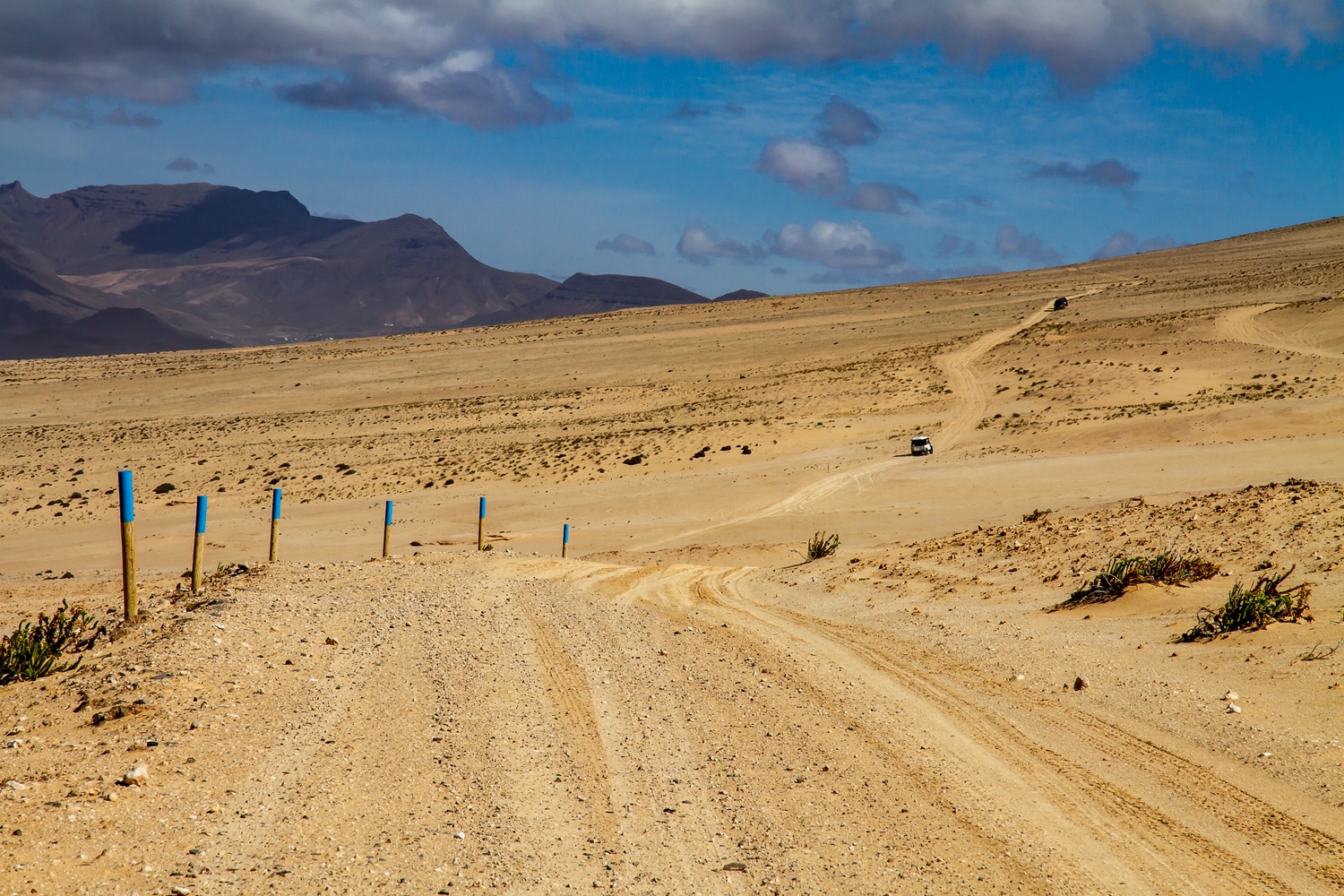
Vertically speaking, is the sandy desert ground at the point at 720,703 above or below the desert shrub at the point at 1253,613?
below

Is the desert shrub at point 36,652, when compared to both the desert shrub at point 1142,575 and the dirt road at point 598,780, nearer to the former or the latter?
the dirt road at point 598,780

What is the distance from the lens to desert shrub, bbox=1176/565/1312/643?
1020 cm

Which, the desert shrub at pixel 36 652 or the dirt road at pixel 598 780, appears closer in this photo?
the dirt road at pixel 598 780

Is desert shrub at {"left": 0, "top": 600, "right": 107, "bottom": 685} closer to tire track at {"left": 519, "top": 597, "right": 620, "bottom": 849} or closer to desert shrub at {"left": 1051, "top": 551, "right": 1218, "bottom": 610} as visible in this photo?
tire track at {"left": 519, "top": 597, "right": 620, "bottom": 849}

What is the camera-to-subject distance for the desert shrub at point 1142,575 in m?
12.6

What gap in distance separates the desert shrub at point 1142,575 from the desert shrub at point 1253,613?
6.39 feet

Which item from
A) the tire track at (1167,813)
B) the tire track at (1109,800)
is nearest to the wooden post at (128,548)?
the tire track at (1109,800)

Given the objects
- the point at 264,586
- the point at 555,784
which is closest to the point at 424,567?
the point at 264,586

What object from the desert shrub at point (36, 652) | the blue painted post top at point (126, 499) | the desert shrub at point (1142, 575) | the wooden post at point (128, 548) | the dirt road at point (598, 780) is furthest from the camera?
the desert shrub at point (1142, 575)

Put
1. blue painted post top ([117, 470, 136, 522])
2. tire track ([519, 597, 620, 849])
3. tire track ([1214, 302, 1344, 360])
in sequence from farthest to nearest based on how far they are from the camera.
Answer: tire track ([1214, 302, 1344, 360])
blue painted post top ([117, 470, 136, 522])
tire track ([519, 597, 620, 849])

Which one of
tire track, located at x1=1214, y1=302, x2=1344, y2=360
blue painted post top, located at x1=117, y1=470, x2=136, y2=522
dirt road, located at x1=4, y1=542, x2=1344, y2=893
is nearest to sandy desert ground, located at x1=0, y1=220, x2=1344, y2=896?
dirt road, located at x1=4, y1=542, x2=1344, y2=893

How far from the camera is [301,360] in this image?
85.4 m

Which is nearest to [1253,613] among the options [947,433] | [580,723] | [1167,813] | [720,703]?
[1167,813]

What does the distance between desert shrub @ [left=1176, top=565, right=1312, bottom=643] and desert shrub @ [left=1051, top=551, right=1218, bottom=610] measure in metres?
1.95
